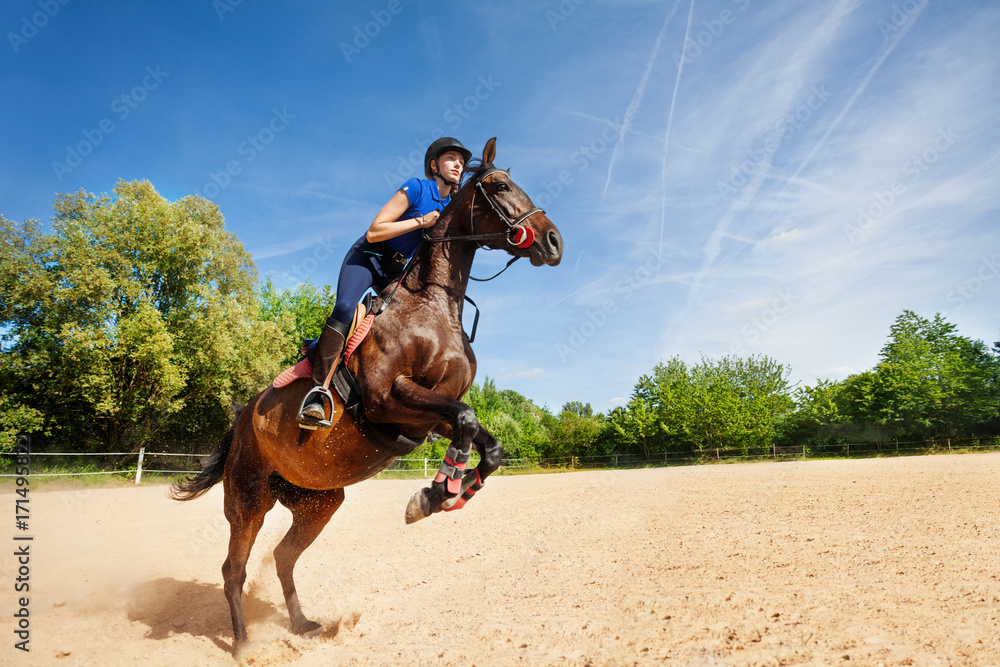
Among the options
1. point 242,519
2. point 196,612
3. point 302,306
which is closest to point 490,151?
point 242,519

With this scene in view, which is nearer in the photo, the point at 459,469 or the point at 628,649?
the point at 459,469

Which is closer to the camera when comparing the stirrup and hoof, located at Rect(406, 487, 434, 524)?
hoof, located at Rect(406, 487, 434, 524)

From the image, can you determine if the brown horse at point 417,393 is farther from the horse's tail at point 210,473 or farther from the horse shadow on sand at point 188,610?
the horse shadow on sand at point 188,610

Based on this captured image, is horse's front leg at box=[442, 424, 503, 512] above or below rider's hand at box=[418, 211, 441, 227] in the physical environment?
below

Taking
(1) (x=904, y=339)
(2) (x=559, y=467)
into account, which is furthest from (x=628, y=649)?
(1) (x=904, y=339)

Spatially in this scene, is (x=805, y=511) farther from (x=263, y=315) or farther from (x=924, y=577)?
(x=263, y=315)

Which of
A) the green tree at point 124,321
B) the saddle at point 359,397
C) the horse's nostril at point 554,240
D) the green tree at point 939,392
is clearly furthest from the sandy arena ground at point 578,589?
the green tree at point 939,392

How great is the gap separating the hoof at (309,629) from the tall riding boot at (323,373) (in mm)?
2507

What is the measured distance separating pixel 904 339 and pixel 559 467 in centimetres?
3478

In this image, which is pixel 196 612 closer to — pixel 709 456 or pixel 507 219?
pixel 507 219

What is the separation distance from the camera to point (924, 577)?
4.77m

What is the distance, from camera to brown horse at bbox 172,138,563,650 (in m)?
3.54

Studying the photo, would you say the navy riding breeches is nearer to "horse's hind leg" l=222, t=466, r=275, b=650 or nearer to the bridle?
the bridle

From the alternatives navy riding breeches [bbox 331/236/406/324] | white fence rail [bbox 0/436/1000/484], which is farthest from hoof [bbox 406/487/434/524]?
white fence rail [bbox 0/436/1000/484]
